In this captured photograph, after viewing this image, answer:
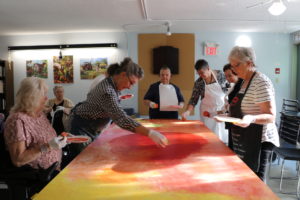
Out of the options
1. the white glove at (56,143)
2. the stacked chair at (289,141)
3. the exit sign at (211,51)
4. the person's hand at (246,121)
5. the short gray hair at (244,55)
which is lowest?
the stacked chair at (289,141)

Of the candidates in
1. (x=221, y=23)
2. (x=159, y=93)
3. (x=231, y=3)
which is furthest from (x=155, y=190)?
(x=221, y=23)

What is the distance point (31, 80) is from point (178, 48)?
434 centimetres

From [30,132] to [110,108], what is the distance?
1.58 feet

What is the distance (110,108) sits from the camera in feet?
5.25

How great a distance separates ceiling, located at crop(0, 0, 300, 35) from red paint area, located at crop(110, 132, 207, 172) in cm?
237

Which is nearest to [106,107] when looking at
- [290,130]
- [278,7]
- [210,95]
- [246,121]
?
[246,121]

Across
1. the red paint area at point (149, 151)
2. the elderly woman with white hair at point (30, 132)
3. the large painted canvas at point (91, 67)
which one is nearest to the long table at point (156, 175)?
the red paint area at point (149, 151)

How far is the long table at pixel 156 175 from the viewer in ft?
2.90

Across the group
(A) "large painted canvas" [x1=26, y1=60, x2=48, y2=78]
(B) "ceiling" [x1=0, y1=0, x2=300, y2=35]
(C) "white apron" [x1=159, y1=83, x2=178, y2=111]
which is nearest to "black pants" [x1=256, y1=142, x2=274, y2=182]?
(C) "white apron" [x1=159, y1=83, x2=178, y2=111]

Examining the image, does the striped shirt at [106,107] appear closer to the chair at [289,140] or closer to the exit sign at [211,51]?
the chair at [289,140]

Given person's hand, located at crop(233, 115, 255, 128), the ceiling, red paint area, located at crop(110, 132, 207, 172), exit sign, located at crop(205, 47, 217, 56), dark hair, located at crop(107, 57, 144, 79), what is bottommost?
red paint area, located at crop(110, 132, 207, 172)

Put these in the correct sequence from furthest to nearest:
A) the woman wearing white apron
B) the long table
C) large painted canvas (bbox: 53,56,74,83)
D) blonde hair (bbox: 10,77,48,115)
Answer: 1. large painted canvas (bbox: 53,56,74,83)
2. the woman wearing white apron
3. blonde hair (bbox: 10,77,48,115)
4. the long table

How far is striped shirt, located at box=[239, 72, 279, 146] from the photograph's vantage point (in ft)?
4.98

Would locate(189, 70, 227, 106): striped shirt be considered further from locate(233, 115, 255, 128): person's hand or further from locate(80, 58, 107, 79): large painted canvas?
locate(80, 58, 107, 79): large painted canvas
